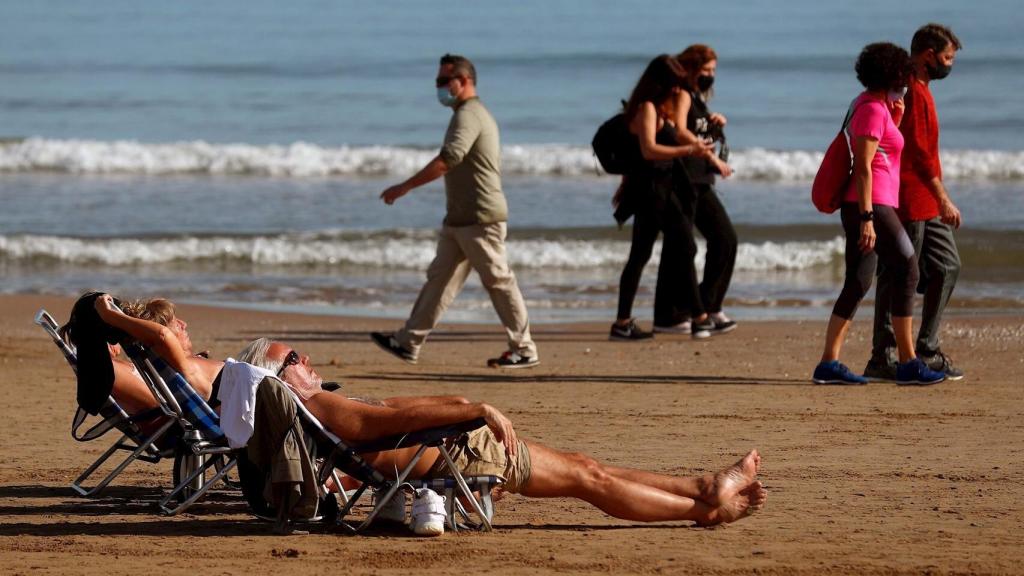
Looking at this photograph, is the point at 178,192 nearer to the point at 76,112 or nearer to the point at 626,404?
the point at 76,112

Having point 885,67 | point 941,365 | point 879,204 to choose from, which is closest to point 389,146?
point 941,365

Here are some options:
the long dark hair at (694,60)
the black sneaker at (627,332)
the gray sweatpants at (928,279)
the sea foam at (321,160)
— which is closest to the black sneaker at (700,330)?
the black sneaker at (627,332)

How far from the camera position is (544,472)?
17.7 feet

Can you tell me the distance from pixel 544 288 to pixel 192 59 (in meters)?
30.1

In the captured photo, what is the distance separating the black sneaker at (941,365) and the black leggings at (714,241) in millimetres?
2118

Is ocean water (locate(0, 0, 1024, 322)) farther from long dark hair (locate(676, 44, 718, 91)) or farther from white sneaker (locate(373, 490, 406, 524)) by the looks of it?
white sneaker (locate(373, 490, 406, 524))

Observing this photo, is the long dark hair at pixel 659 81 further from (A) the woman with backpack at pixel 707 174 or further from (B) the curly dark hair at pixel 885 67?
(B) the curly dark hair at pixel 885 67

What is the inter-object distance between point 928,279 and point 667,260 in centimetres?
233

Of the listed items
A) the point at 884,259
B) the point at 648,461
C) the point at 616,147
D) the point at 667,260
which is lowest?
the point at 648,461

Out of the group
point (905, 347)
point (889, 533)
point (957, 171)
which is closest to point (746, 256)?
point (905, 347)

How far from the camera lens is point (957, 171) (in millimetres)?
22906

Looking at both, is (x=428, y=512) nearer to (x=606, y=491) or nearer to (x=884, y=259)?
(x=606, y=491)

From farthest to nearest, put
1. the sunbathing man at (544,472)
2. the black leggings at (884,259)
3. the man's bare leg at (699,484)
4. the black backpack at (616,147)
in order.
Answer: the black backpack at (616,147)
the black leggings at (884,259)
the man's bare leg at (699,484)
the sunbathing man at (544,472)

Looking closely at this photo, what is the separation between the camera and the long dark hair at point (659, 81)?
33.3ft
